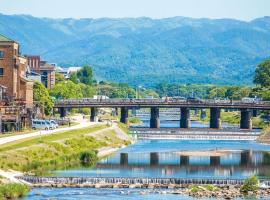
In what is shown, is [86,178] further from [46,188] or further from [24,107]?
[24,107]

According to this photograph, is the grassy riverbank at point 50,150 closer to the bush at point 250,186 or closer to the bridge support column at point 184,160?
the bridge support column at point 184,160

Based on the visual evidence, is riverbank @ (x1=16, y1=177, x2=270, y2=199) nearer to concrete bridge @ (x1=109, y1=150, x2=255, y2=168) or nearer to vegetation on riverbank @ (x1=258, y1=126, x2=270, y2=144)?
concrete bridge @ (x1=109, y1=150, x2=255, y2=168)

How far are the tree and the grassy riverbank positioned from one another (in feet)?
75.1

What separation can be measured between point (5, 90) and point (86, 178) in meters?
51.7

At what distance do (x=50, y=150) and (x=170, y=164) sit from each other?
581 inches

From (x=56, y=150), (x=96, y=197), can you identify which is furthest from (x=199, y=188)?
(x=56, y=150)

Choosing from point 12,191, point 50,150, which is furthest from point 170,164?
point 12,191

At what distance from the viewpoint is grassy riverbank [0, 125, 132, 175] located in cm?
10781

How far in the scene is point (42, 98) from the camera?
584 ft

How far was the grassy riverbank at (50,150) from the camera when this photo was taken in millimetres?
107812

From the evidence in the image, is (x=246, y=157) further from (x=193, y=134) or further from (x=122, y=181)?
(x=193, y=134)

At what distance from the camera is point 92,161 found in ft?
A: 407

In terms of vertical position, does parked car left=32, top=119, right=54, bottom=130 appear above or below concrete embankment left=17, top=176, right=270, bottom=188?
above

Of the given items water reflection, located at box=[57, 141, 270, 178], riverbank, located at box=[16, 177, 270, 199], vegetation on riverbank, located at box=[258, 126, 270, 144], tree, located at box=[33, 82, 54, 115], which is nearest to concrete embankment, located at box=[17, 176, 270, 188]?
riverbank, located at box=[16, 177, 270, 199]
